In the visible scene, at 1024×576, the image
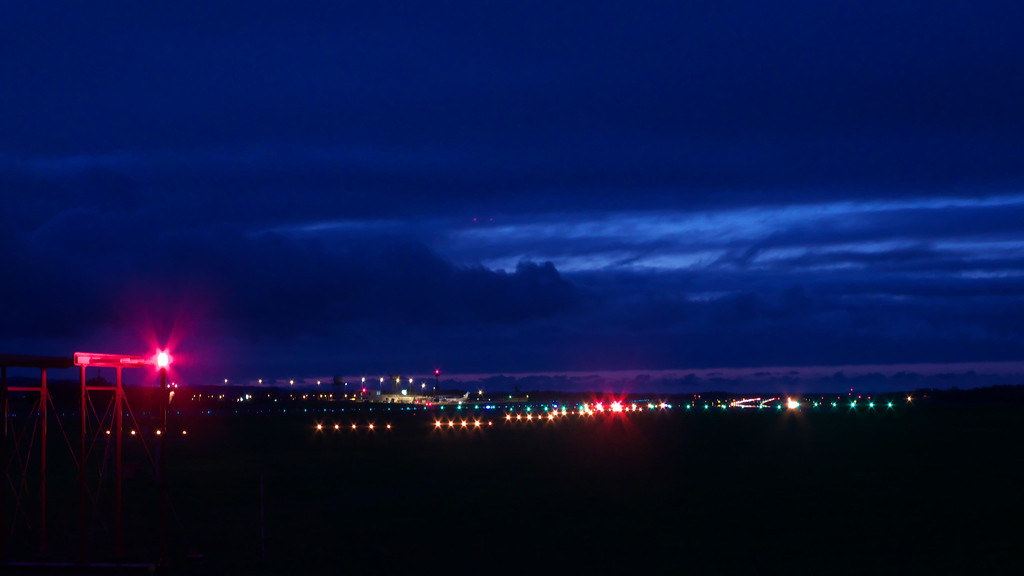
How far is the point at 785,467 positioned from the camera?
4500 cm

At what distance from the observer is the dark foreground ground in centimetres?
2198

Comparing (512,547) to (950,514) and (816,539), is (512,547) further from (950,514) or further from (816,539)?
(950,514)

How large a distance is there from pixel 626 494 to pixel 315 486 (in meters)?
14.2

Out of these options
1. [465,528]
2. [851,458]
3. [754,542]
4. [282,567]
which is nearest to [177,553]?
[282,567]

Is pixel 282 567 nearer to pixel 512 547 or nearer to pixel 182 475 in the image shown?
pixel 512 547

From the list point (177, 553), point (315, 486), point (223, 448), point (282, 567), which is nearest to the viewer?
point (282, 567)

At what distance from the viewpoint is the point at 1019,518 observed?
91.3ft

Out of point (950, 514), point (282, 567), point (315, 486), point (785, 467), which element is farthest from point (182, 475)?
point (950, 514)

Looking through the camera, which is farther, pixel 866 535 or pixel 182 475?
pixel 182 475

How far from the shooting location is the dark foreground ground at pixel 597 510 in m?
22.0

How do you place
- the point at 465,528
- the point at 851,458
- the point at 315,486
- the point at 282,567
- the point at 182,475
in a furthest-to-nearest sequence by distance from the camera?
the point at 851,458, the point at 182,475, the point at 315,486, the point at 465,528, the point at 282,567

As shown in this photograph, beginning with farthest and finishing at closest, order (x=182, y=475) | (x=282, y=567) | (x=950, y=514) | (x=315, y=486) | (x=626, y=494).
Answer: (x=182, y=475) < (x=315, y=486) < (x=626, y=494) < (x=950, y=514) < (x=282, y=567)

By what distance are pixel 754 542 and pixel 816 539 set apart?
1947 mm

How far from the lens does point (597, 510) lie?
2995cm
